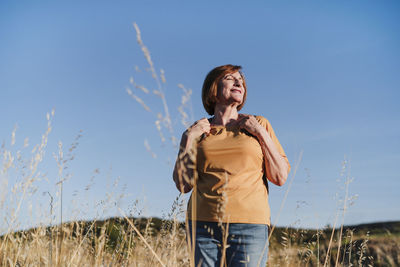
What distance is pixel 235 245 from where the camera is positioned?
205cm

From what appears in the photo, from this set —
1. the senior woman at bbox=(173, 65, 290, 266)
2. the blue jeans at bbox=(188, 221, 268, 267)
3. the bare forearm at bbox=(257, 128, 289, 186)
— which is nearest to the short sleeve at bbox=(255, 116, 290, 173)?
the senior woman at bbox=(173, 65, 290, 266)

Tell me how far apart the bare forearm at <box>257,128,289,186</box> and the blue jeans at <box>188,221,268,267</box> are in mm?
332

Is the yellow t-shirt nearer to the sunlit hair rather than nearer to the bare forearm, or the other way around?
the bare forearm

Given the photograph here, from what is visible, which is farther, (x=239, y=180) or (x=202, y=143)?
(x=202, y=143)

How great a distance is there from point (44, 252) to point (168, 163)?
6.58 feet

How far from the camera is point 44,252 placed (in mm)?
2916

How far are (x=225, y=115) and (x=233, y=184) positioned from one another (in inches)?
24.7

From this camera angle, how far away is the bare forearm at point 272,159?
2205 millimetres

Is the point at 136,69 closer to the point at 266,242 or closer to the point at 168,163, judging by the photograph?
the point at 168,163

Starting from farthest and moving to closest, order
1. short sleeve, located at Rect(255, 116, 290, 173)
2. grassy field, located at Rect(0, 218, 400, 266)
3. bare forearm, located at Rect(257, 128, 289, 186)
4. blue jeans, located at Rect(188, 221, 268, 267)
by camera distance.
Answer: grassy field, located at Rect(0, 218, 400, 266)
short sleeve, located at Rect(255, 116, 290, 173)
bare forearm, located at Rect(257, 128, 289, 186)
blue jeans, located at Rect(188, 221, 268, 267)

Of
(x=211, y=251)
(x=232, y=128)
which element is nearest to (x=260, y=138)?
(x=232, y=128)

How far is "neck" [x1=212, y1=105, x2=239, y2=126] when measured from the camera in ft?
8.27

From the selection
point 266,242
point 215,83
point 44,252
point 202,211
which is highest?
point 215,83

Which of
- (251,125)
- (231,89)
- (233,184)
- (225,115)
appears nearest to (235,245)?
(233,184)
